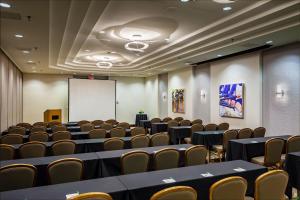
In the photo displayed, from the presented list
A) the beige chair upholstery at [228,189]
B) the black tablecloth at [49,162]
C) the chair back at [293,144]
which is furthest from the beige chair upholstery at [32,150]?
the chair back at [293,144]

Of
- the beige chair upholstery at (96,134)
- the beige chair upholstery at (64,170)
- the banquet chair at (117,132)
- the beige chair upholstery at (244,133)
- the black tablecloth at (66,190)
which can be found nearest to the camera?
the black tablecloth at (66,190)

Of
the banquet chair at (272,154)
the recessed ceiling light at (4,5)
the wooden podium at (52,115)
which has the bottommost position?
the banquet chair at (272,154)

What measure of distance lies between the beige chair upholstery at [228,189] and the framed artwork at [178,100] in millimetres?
10686

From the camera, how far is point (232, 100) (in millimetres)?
9328

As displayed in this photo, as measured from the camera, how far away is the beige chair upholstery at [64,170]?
3301mm

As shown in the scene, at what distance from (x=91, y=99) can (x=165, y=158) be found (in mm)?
12069

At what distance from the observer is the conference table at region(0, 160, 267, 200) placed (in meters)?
2.48

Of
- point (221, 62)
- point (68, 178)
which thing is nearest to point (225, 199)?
point (68, 178)

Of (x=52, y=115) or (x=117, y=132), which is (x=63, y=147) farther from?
(x=52, y=115)

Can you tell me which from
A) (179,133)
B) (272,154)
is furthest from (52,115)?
(272,154)

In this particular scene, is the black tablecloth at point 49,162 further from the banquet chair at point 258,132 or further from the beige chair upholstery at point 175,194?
the banquet chair at point 258,132

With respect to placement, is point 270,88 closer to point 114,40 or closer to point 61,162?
point 114,40

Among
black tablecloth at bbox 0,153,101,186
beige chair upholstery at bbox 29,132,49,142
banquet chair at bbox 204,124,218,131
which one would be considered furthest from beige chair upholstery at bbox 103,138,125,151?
banquet chair at bbox 204,124,218,131

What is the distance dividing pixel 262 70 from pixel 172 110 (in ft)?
22.2
